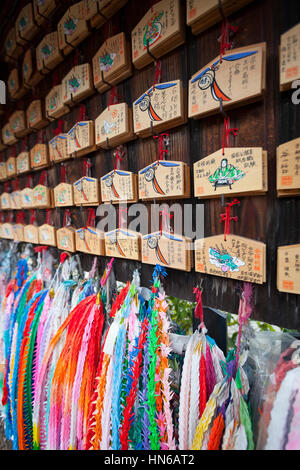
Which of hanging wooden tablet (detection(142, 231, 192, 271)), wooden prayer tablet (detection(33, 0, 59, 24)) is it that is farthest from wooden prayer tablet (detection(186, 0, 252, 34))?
wooden prayer tablet (detection(33, 0, 59, 24))

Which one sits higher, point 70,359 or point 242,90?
point 242,90

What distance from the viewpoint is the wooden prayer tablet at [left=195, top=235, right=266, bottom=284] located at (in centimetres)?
56

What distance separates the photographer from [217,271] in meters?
0.63

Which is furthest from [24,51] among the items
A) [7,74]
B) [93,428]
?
[93,428]

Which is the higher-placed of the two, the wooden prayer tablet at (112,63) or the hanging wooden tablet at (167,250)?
the wooden prayer tablet at (112,63)

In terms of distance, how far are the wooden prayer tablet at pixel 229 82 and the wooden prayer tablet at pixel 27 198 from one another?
1133 millimetres

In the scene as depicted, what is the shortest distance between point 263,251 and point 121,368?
50 centimetres

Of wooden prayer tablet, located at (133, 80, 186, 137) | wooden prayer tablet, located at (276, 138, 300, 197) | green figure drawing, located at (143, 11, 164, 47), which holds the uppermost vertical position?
green figure drawing, located at (143, 11, 164, 47)

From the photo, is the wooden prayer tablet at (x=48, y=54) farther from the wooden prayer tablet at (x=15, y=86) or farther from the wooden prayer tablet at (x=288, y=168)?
the wooden prayer tablet at (x=288, y=168)

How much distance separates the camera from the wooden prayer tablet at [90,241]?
977 mm

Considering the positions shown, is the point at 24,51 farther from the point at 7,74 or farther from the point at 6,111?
the point at 6,111

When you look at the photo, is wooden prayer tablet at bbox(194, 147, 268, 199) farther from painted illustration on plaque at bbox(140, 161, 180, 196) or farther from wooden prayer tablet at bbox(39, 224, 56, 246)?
wooden prayer tablet at bbox(39, 224, 56, 246)

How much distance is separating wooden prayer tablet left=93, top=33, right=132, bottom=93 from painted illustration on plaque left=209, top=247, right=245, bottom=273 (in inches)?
24.5

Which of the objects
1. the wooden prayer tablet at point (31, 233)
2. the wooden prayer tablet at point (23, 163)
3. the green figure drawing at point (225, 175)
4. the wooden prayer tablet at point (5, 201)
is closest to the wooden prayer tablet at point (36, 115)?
the wooden prayer tablet at point (23, 163)
